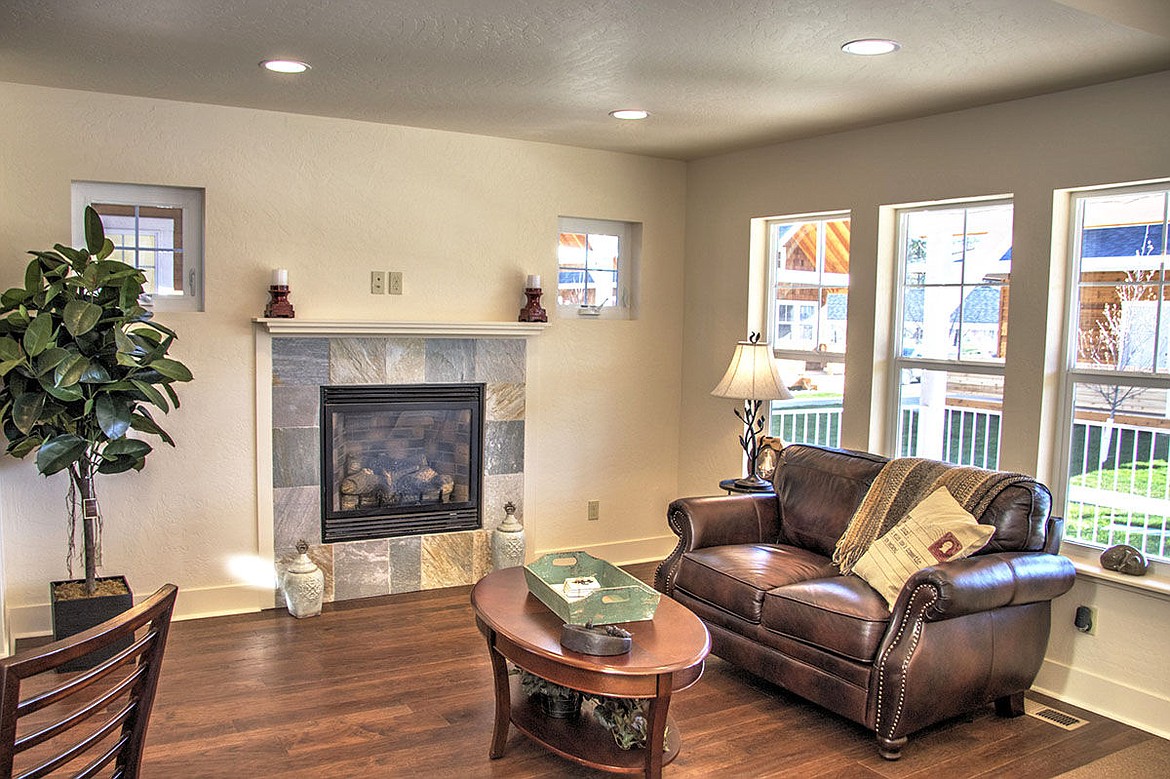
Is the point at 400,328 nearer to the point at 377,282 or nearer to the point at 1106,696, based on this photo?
the point at 377,282

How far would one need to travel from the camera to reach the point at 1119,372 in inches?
145

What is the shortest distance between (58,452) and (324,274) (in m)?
1.53

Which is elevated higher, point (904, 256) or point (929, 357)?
point (904, 256)

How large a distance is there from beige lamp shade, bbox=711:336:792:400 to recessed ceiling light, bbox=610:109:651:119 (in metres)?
1.22

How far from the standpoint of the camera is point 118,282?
12.1 ft

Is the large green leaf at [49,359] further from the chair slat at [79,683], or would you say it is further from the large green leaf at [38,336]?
the chair slat at [79,683]

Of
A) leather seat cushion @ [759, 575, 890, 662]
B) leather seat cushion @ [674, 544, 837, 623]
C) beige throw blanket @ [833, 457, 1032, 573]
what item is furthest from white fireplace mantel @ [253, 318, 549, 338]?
leather seat cushion @ [759, 575, 890, 662]

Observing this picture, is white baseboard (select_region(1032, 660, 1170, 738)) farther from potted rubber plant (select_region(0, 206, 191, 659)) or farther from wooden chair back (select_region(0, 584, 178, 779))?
potted rubber plant (select_region(0, 206, 191, 659))

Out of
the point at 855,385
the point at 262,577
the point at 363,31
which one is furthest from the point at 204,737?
the point at 855,385

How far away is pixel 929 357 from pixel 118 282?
3530 millimetres

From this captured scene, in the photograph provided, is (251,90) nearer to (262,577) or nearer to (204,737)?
(262,577)

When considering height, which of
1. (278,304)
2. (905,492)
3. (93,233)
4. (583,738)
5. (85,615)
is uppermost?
(93,233)

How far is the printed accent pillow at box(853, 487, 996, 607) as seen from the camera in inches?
131

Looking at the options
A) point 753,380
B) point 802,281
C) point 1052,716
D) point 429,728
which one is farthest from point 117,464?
point 1052,716
